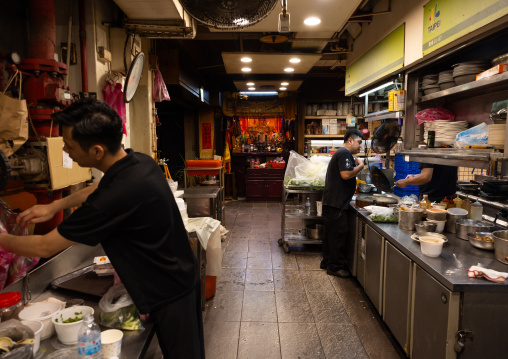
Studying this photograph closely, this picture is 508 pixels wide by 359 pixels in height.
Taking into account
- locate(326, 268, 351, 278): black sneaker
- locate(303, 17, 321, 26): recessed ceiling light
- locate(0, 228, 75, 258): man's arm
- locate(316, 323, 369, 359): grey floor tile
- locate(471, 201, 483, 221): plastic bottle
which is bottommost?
locate(316, 323, 369, 359): grey floor tile

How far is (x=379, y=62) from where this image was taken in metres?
4.21

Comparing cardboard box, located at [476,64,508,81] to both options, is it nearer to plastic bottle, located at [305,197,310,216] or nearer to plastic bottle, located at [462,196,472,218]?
plastic bottle, located at [462,196,472,218]

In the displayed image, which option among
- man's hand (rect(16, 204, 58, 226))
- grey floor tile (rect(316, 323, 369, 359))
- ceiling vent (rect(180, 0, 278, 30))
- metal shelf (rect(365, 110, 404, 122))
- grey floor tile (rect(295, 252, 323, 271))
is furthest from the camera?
grey floor tile (rect(295, 252, 323, 271))

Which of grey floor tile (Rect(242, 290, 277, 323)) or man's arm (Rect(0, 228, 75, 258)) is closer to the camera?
man's arm (Rect(0, 228, 75, 258))

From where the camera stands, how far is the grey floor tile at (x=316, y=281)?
12.8 ft

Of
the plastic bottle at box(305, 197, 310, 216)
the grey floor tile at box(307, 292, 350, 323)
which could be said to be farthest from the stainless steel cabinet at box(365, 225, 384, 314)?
the plastic bottle at box(305, 197, 310, 216)

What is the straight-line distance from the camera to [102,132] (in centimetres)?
145

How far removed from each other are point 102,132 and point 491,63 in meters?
2.96

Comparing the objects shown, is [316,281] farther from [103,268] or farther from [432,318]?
[103,268]

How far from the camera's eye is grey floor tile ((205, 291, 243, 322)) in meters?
3.27

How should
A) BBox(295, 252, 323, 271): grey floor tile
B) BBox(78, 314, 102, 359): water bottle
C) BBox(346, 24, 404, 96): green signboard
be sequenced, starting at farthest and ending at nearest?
1. BBox(295, 252, 323, 271): grey floor tile
2. BBox(346, 24, 404, 96): green signboard
3. BBox(78, 314, 102, 359): water bottle

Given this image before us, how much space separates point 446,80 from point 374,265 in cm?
189

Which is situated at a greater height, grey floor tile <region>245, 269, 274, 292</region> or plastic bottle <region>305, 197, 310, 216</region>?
plastic bottle <region>305, 197, 310, 216</region>

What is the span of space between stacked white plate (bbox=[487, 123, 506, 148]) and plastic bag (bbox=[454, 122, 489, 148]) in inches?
6.5
